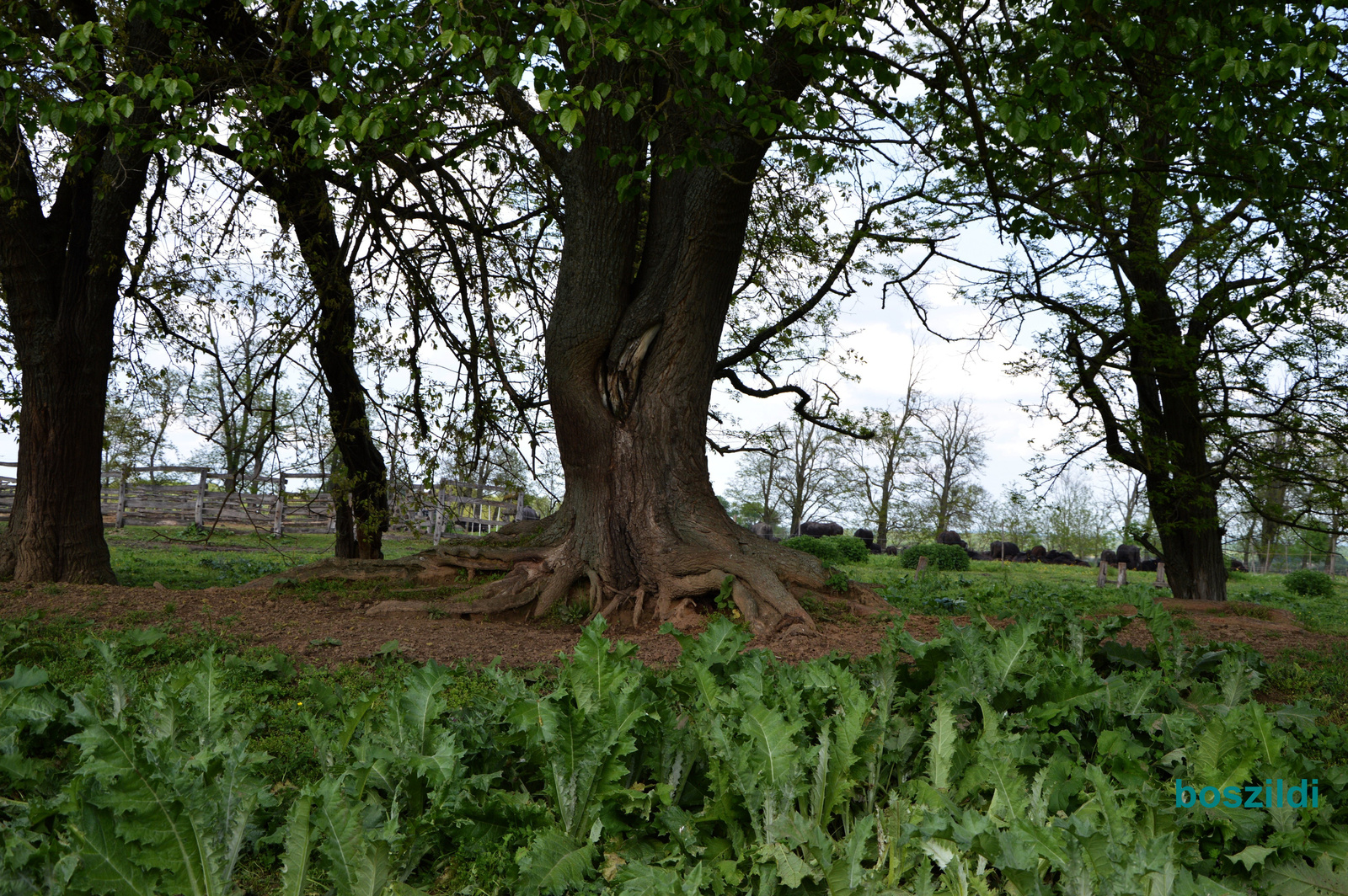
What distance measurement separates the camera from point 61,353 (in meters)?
8.37

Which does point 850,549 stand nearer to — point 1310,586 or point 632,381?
point 1310,586

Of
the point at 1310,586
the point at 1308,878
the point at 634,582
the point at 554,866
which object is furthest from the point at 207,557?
the point at 1310,586

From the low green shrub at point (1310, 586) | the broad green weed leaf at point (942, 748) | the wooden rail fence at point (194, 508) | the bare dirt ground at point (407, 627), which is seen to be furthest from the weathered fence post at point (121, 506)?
the low green shrub at point (1310, 586)

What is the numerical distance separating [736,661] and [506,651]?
92.9 inches

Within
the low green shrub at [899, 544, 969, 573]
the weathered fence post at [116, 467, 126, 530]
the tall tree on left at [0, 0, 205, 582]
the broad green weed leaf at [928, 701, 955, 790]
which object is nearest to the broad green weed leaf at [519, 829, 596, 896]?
the broad green weed leaf at [928, 701, 955, 790]

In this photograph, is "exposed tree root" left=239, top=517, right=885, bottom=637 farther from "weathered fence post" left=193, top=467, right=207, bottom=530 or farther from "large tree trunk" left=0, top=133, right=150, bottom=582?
"weathered fence post" left=193, top=467, right=207, bottom=530

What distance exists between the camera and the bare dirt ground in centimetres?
548

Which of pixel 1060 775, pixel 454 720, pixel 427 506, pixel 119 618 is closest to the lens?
pixel 1060 775

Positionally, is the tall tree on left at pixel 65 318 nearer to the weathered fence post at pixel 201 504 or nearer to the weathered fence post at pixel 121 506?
the weathered fence post at pixel 121 506

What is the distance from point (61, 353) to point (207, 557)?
28.2 feet

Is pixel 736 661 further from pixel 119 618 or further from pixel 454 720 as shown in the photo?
pixel 119 618

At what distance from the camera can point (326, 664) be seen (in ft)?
16.5

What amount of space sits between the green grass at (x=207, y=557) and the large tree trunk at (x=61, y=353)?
923mm

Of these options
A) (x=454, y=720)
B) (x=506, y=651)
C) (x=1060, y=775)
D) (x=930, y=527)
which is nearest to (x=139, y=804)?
(x=454, y=720)
